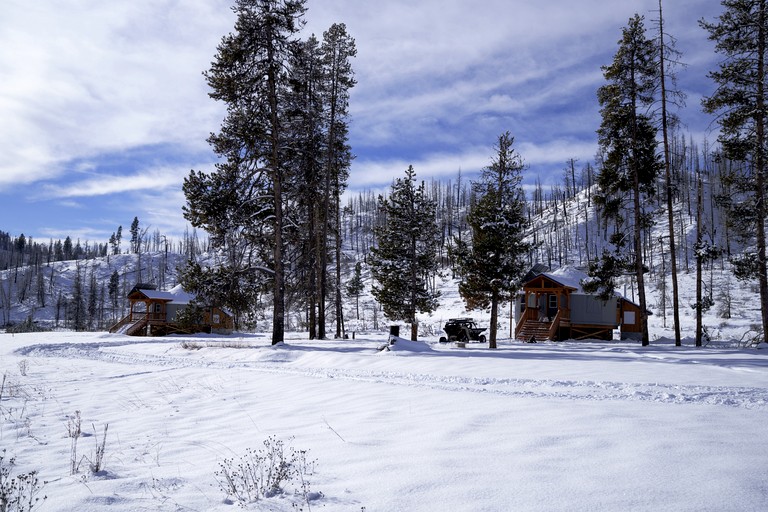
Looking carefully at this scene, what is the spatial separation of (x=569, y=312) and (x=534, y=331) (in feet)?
A: 13.6

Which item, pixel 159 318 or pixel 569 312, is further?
pixel 159 318

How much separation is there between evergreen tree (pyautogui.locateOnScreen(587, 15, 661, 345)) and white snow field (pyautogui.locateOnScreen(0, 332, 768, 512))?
9596 millimetres

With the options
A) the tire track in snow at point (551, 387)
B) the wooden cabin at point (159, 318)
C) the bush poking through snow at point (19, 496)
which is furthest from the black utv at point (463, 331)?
the bush poking through snow at point (19, 496)

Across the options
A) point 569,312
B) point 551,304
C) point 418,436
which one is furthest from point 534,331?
point 418,436

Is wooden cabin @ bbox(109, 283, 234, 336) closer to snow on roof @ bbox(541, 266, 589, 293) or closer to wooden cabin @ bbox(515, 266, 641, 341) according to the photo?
wooden cabin @ bbox(515, 266, 641, 341)

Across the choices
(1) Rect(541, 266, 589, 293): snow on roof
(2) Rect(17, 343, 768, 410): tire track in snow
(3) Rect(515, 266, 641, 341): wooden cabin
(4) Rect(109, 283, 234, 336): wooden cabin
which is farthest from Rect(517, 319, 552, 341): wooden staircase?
(4) Rect(109, 283, 234, 336): wooden cabin

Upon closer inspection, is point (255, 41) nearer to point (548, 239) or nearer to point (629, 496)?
point (629, 496)

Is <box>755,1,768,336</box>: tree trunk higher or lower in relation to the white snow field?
higher

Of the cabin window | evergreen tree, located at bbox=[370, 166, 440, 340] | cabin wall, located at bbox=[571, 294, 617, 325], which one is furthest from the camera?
the cabin window

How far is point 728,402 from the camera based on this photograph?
8.27 m

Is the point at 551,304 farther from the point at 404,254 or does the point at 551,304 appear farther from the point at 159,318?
the point at 159,318

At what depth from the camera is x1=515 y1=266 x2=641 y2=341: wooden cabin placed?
1231 inches

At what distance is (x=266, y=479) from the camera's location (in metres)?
4.96

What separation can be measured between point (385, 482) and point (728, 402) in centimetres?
742
